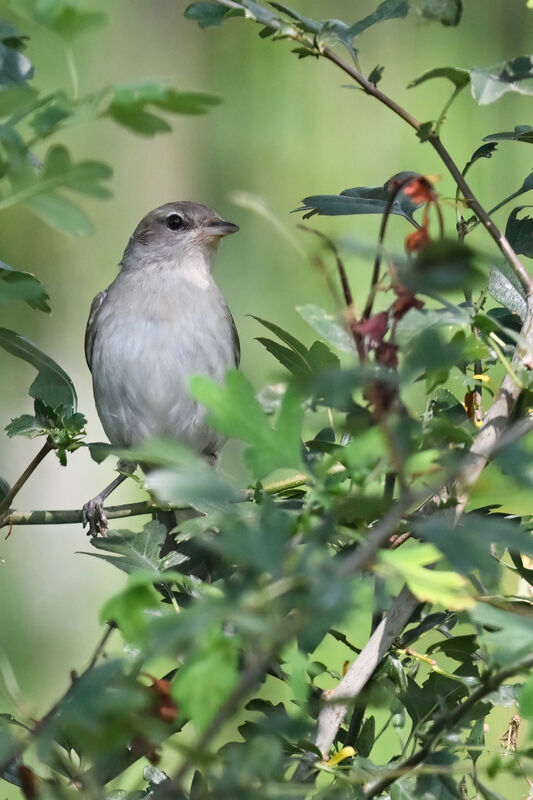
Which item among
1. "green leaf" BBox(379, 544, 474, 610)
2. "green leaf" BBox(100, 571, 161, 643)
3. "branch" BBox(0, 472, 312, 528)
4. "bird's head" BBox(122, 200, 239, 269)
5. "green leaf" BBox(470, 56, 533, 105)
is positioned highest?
"green leaf" BBox(470, 56, 533, 105)

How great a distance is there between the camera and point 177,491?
0.46 m

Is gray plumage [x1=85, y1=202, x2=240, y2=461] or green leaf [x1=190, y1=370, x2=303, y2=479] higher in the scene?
green leaf [x1=190, y1=370, x2=303, y2=479]

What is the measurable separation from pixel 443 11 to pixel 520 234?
0.31 m

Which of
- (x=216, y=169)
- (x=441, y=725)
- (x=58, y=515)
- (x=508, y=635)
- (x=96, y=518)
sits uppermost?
(x=508, y=635)

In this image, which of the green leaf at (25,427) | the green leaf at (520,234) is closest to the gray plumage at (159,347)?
the green leaf at (25,427)

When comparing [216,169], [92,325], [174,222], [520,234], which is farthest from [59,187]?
[216,169]

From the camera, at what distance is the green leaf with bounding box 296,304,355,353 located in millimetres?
610

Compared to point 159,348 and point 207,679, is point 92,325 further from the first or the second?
point 207,679

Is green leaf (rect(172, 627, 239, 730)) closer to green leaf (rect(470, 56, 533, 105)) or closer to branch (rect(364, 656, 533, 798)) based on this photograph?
branch (rect(364, 656, 533, 798))

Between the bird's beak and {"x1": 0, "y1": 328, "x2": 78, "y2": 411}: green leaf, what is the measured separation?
4.32 ft

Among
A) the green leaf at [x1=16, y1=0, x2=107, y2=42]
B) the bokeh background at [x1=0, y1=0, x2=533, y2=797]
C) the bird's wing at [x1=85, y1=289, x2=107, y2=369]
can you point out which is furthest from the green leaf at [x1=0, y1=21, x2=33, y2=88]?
the bokeh background at [x1=0, y1=0, x2=533, y2=797]

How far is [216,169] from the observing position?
10.7 ft

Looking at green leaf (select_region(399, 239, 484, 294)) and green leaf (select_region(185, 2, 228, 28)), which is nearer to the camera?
green leaf (select_region(399, 239, 484, 294))

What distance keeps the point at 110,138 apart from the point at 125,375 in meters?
1.39
